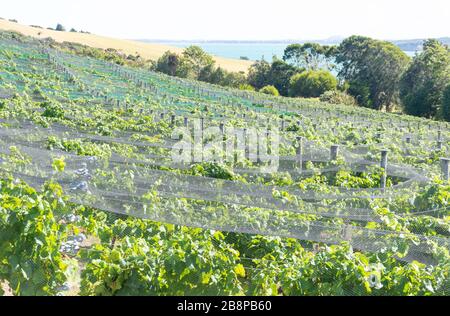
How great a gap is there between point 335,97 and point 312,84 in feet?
18.7

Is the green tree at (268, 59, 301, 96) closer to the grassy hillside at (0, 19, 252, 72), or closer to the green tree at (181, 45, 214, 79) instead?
the green tree at (181, 45, 214, 79)

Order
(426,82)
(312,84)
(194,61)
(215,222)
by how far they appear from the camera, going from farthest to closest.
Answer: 1. (194,61)
2. (312,84)
3. (426,82)
4. (215,222)

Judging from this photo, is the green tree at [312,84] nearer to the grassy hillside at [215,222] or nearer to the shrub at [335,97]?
the shrub at [335,97]

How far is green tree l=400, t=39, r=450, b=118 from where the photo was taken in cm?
4784

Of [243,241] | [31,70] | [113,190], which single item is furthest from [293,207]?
[31,70]

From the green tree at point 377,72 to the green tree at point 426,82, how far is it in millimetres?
5258

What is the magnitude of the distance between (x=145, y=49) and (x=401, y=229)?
83.5 meters

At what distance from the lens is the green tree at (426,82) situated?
157 ft

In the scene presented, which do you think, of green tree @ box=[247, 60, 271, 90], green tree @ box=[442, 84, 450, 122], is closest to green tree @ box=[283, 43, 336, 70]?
green tree @ box=[247, 60, 271, 90]

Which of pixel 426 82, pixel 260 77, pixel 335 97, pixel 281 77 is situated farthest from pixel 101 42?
pixel 426 82

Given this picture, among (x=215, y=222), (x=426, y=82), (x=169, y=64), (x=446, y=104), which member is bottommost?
(x=446, y=104)

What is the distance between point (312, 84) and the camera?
197ft

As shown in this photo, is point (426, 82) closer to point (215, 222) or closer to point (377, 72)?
point (377, 72)

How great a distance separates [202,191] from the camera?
7.42 metres
